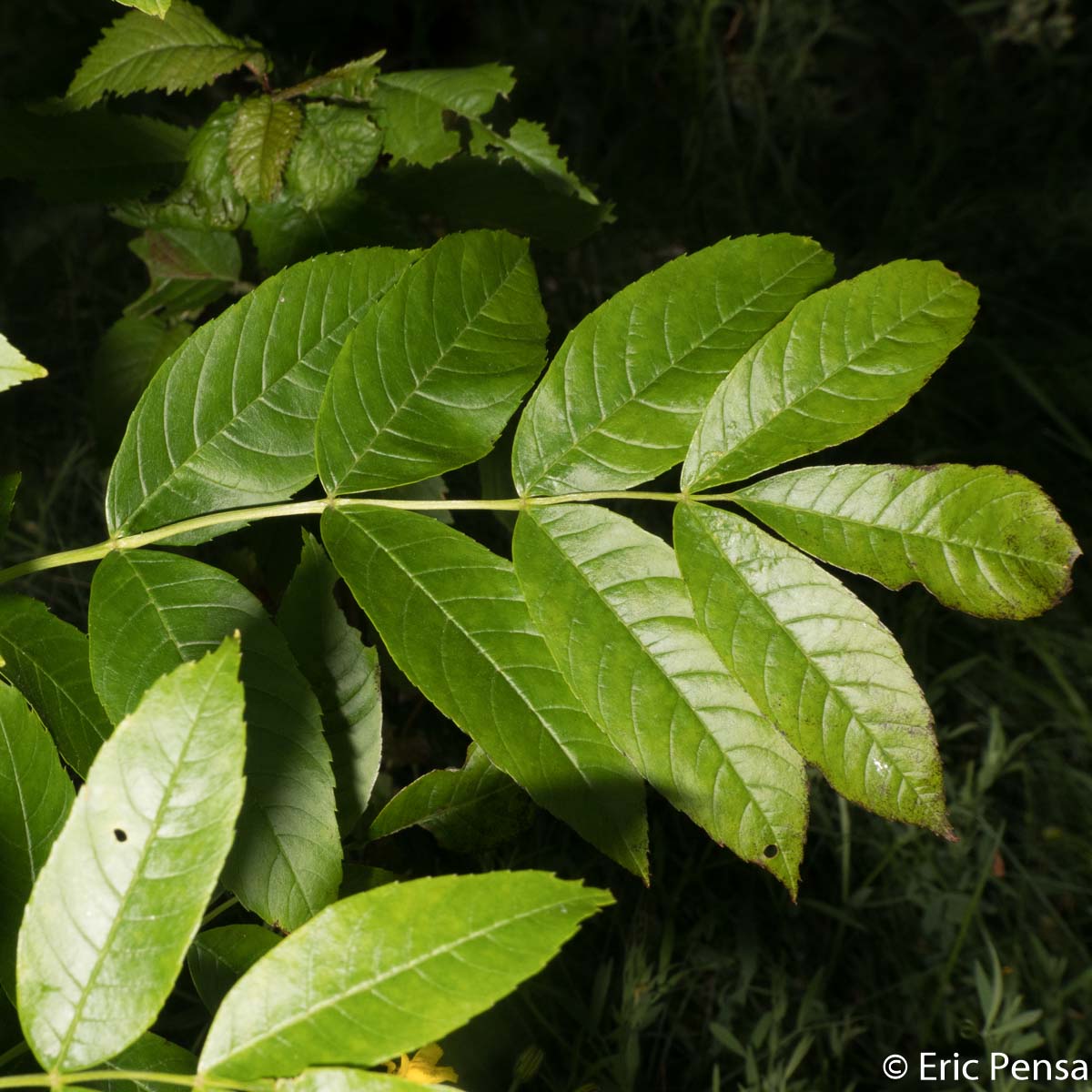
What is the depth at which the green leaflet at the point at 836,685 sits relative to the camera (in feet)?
2.83

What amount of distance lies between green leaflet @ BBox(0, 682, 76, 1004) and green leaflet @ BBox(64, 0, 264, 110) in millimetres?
946

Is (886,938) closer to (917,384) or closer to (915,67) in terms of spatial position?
(917,384)

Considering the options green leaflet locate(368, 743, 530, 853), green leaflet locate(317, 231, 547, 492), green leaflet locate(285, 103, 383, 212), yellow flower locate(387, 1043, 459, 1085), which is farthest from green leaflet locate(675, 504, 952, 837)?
green leaflet locate(285, 103, 383, 212)

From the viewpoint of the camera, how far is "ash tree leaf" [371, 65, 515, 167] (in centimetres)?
151

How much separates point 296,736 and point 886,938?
6.58ft

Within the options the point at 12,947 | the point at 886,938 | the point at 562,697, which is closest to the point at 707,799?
the point at 562,697

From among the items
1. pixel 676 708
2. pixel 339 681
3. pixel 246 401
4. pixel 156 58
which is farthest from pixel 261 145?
pixel 676 708

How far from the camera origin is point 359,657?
118cm

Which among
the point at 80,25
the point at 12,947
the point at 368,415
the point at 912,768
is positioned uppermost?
the point at 80,25

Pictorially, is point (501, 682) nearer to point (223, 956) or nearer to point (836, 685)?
point (836, 685)

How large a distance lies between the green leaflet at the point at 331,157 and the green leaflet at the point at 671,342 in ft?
2.04

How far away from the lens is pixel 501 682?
35.6 inches

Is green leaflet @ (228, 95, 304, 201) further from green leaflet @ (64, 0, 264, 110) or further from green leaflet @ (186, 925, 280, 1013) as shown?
green leaflet @ (186, 925, 280, 1013)

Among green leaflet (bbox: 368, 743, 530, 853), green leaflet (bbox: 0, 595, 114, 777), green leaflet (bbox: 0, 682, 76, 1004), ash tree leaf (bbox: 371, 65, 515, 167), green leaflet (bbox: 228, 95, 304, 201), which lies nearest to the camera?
green leaflet (bbox: 0, 682, 76, 1004)
